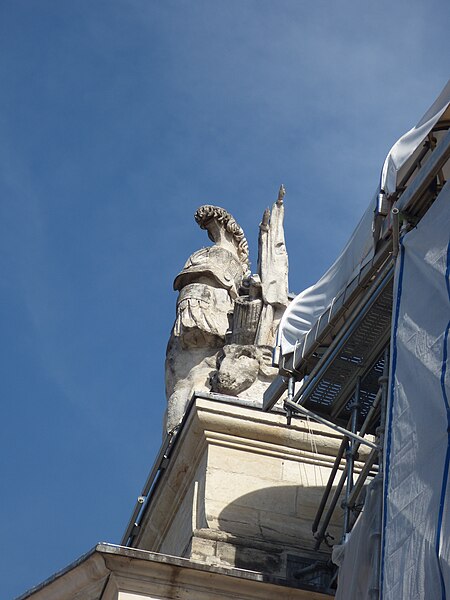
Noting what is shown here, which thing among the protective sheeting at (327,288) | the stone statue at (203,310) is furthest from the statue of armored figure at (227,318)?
the protective sheeting at (327,288)

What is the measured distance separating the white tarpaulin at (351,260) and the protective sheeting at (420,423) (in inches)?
39.5

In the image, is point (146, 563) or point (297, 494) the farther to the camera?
point (297, 494)

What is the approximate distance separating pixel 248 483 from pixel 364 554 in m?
3.16

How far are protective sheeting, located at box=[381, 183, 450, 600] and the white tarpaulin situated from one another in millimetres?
1003

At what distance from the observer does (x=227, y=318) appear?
55.7 ft

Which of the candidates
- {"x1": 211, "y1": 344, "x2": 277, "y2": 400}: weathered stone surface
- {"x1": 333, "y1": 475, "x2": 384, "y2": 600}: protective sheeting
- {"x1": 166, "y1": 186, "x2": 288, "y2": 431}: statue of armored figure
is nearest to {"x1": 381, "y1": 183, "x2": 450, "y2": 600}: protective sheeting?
{"x1": 333, "y1": 475, "x2": 384, "y2": 600}: protective sheeting

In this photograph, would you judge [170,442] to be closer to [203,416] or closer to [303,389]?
[203,416]

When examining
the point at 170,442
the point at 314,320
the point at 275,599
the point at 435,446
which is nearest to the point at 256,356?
the point at 170,442

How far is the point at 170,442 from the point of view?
15461 millimetres

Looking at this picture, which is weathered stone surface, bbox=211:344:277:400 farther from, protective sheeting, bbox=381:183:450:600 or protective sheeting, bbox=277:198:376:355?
protective sheeting, bbox=381:183:450:600

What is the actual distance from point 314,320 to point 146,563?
2.70 metres

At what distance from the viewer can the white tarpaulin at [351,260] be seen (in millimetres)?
12461

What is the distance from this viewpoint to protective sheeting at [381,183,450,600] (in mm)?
9703

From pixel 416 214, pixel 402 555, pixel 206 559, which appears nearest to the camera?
pixel 402 555
